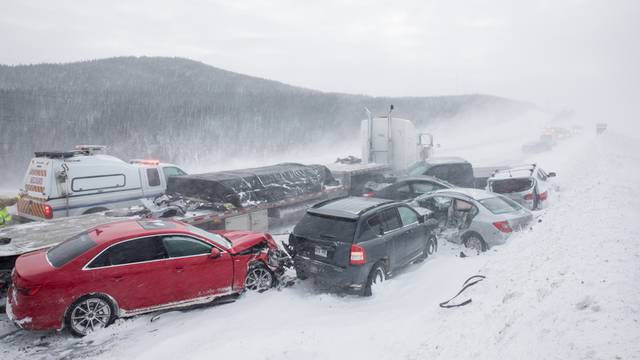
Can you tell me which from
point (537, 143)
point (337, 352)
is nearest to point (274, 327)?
point (337, 352)

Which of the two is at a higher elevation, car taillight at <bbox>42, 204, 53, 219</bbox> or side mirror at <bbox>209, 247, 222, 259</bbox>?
car taillight at <bbox>42, 204, 53, 219</bbox>

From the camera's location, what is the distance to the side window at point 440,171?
15.4 m

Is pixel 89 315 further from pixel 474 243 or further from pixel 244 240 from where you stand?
pixel 474 243

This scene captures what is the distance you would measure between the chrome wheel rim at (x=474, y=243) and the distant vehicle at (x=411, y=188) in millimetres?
3187

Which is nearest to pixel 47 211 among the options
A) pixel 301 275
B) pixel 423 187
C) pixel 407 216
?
pixel 301 275

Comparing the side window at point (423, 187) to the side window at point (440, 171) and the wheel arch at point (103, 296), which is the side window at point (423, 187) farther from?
the wheel arch at point (103, 296)

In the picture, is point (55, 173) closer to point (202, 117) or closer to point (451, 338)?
point (451, 338)

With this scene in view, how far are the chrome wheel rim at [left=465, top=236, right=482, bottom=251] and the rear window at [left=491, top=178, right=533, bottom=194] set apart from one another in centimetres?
385

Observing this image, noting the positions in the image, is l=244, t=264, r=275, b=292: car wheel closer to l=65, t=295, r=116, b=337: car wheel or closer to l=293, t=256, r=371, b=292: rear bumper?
l=293, t=256, r=371, b=292: rear bumper

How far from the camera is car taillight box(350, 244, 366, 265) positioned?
279 inches

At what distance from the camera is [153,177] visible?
12094mm

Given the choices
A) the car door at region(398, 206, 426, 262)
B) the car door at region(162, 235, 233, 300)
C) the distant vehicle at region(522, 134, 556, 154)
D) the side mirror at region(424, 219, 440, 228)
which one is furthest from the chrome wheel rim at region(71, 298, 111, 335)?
the distant vehicle at region(522, 134, 556, 154)

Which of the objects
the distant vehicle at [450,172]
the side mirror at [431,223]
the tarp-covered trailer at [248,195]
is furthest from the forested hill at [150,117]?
the side mirror at [431,223]

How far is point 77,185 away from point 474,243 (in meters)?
9.73
